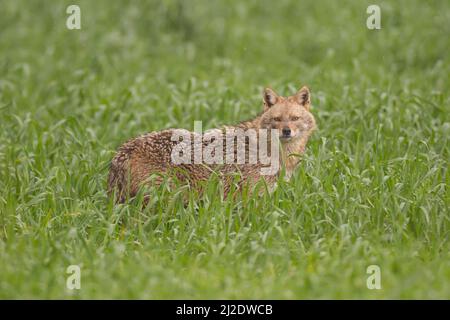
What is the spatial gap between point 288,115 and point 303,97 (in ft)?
1.19

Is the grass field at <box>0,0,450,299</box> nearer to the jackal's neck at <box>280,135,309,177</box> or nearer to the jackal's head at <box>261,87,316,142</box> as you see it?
the jackal's neck at <box>280,135,309,177</box>

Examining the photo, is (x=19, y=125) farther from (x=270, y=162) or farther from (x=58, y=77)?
(x=270, y=162)

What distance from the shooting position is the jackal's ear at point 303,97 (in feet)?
26.2

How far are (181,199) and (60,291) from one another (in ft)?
5.72

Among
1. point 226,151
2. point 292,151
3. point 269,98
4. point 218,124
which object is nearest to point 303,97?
point 269,98

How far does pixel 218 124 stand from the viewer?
9.37m

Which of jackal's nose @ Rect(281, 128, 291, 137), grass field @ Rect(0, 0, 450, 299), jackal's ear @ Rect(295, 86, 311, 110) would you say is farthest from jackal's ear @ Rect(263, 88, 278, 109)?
grass field @ Rect(0, 0, 450, 299)

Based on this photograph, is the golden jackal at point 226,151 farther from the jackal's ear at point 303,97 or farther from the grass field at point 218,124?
the grass field at point 218,124

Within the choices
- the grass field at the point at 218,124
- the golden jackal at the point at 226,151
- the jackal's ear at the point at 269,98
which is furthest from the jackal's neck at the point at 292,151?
the jackal's ear at the point at 269,98

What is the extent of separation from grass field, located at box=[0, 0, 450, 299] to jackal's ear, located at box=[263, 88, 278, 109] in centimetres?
79

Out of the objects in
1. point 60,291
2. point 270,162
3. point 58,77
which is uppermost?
point 58,77

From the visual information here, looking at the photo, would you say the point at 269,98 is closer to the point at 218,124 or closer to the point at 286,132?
the point at 286,132

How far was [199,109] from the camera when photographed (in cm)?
970

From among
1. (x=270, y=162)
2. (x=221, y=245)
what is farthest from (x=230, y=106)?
(x=221, y=245)
